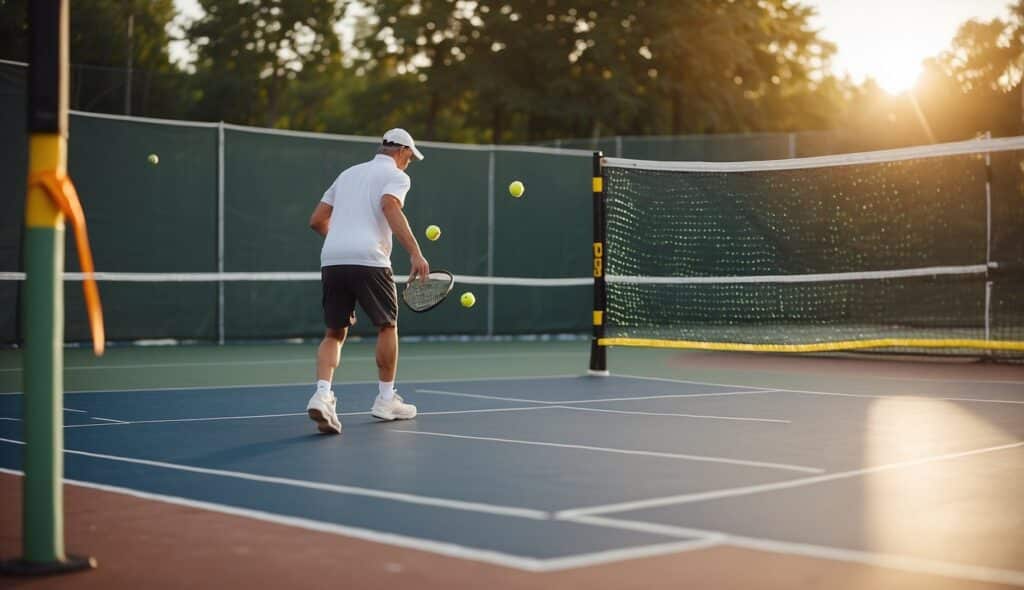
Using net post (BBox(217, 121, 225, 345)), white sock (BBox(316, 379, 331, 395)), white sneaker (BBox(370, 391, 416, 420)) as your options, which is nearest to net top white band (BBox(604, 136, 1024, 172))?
white sneaker (BBox(370, 391, 416, 420))

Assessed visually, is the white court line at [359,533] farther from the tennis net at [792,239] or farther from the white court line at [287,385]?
the tennis net at [792,239]

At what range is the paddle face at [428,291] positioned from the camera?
29.4 ft

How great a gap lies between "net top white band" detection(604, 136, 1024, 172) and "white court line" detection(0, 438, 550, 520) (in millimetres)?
6600

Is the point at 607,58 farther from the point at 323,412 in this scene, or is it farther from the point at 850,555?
the point at 850,555

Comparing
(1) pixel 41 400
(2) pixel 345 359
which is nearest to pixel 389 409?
(1) pixel 41 400

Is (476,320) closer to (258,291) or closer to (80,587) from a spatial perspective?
(258,291)

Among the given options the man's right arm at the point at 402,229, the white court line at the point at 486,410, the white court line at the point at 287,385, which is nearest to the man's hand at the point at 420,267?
the man's right arm at the point at 402,229

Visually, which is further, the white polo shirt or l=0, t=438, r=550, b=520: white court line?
the white polo shirt

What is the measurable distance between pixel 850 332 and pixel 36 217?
50.1 feet

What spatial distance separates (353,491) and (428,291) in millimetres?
3522

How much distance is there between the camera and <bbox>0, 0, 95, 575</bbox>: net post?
13.6 feet

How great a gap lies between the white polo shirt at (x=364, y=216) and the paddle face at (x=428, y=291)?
2.63 feet

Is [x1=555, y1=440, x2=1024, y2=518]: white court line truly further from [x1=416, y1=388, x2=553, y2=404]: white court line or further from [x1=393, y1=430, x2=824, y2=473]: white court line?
[x1=416, y1=388, x2=553, y2=404]: white court line

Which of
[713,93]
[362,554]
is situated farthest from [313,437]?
[713,93]
